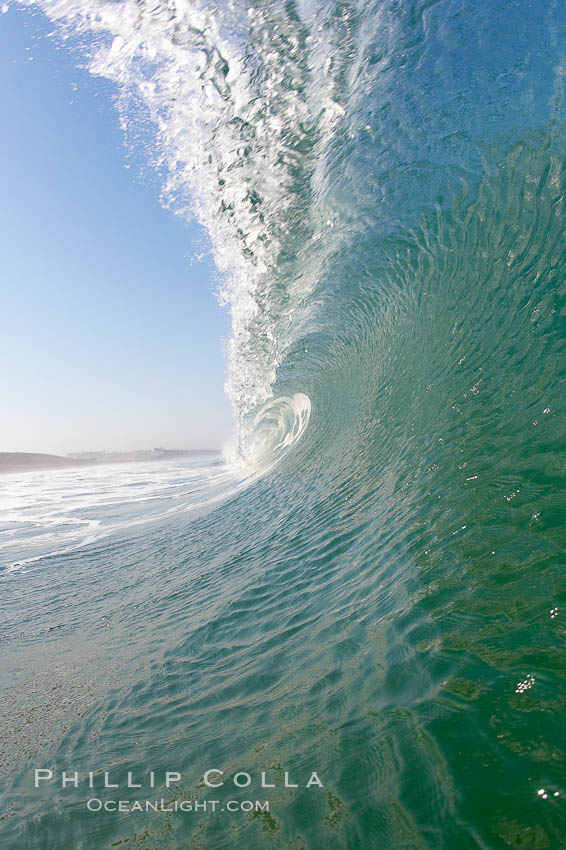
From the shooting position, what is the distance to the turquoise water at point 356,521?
65.4 inches

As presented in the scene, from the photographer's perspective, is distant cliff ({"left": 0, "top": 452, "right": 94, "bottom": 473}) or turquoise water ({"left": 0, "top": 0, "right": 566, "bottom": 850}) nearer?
turquoise water ({"left": 0, "top": 0, "right": 566, "bottom": 850})

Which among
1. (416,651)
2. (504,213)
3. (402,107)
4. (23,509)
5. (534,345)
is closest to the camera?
(416,651)

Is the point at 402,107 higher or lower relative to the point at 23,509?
higher

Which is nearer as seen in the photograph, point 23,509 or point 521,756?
point 521,756

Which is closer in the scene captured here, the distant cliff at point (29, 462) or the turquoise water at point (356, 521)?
the turquoise water at point (356, 521)

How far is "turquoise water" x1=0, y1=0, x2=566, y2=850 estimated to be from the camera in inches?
65.4

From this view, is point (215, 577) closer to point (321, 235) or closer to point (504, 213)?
point (504, 213)

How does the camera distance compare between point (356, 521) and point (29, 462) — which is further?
point (29, 462)

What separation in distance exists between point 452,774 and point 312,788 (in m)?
0.49

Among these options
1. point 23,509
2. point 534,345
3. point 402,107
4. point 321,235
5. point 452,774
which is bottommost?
point 23,509

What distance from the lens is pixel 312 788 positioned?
1.65m

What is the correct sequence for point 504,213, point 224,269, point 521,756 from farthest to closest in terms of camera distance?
1. point 224,269
2. point 504,213
3. point 521,756

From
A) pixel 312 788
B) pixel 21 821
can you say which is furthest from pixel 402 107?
pixel 21 821

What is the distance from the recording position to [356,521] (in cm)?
429
